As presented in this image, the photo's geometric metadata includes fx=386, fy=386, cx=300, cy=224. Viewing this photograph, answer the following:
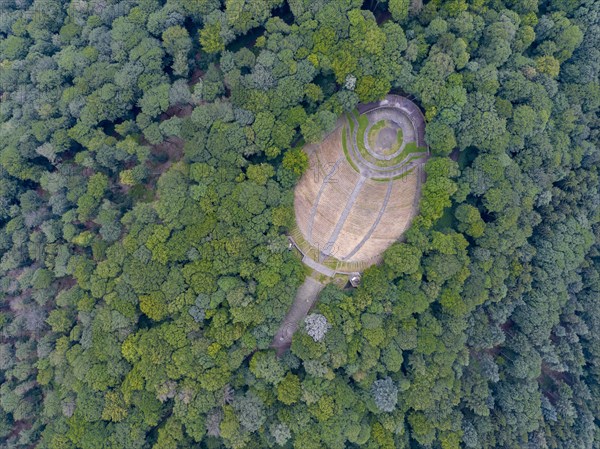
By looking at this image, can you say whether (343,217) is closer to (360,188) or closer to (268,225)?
(360,188)

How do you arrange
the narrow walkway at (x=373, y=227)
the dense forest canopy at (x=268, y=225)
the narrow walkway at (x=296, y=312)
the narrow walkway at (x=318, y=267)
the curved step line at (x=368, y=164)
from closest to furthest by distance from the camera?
the dense forest canopy at (x=268, y=225), the narrow walkway at (x=296, y=312), the narrow walkway at (x=318, y=267), the curved step line at (x=368, y=164), the narrow walkway at (x=373, y=227)

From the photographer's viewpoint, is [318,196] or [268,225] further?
[318,196]

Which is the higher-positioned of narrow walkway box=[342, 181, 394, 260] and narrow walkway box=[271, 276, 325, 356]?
narrow walkway box=[342, 181, 394, 260]

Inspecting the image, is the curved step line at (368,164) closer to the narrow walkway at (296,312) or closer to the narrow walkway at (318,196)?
the narrow walkway at (318,196)

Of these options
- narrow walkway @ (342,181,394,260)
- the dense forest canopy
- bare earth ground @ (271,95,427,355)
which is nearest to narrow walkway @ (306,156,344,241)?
bare earth ground @ (271,95,427,355)

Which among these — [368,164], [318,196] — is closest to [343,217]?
[318,196]

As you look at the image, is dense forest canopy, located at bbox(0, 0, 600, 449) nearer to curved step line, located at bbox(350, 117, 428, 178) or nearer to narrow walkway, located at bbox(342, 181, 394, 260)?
curved step line, located at bbox(350, 117, 428, 178)

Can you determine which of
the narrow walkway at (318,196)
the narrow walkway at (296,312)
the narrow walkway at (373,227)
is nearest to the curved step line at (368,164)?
the narrow walkway at (318,196)
